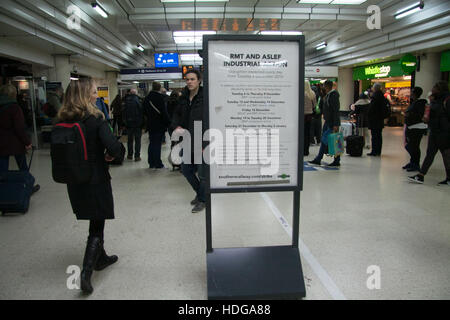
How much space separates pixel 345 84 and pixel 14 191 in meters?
17.2

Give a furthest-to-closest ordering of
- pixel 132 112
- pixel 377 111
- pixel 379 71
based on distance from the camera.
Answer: pixel 379 71 → pixel 377 111 → pixel 132 112

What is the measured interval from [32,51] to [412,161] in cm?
1065

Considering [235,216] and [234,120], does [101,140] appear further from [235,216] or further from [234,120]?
[235,216]

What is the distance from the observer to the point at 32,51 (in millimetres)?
10180

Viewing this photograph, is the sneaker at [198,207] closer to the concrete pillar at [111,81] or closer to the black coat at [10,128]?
the black coat at [10,128]

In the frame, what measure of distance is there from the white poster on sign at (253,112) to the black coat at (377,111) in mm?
5895

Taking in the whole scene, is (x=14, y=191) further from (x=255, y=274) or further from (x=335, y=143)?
(x=335, y=143)

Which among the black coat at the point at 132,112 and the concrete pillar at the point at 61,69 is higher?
the concrete pillar at the point at 61,69

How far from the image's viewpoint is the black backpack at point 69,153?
2.07 metres

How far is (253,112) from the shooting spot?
6.86ft

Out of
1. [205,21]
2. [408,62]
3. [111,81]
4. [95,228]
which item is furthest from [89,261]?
[111,81]

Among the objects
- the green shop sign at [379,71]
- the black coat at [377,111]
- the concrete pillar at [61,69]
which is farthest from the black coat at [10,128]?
the green shop sign at [379,71]
